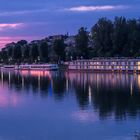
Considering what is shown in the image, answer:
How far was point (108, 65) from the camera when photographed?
8231cm

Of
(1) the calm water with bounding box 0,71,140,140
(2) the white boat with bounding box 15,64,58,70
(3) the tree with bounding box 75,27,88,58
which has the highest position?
(3) the tree with bounding box 75,27,88,58

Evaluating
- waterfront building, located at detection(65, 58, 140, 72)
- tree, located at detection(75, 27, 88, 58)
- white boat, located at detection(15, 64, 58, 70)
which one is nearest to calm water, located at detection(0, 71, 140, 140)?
waterfront building, located at detection(65, 58, 140, 72)

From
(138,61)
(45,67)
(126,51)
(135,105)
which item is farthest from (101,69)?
(135,105)

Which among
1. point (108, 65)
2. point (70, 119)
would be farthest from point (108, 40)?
point (70, 119)

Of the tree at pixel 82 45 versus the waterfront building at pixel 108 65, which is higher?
the tree at pixel 82 45

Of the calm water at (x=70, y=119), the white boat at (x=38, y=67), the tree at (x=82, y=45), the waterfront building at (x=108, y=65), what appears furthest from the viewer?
the white boat at (x=38, y=67)

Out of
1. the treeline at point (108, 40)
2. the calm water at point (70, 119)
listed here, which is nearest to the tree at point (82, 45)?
the treeline at point (108, 40)

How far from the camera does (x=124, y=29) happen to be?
86375 millimetres

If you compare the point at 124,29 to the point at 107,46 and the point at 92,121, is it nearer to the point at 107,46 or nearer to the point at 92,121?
the point at 107,46

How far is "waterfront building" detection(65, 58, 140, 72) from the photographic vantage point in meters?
76.7

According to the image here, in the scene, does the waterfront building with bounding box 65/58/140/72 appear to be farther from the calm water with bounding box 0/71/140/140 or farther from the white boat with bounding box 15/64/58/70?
the calm water with bounding box 0/71/140/140

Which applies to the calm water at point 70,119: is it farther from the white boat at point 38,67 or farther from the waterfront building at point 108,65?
the white boat at point 38,67

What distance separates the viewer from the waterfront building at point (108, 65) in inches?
3019

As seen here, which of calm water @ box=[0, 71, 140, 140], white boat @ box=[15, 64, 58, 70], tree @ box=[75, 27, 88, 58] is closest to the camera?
calm water @ box=[0, 71, 140, 140]
